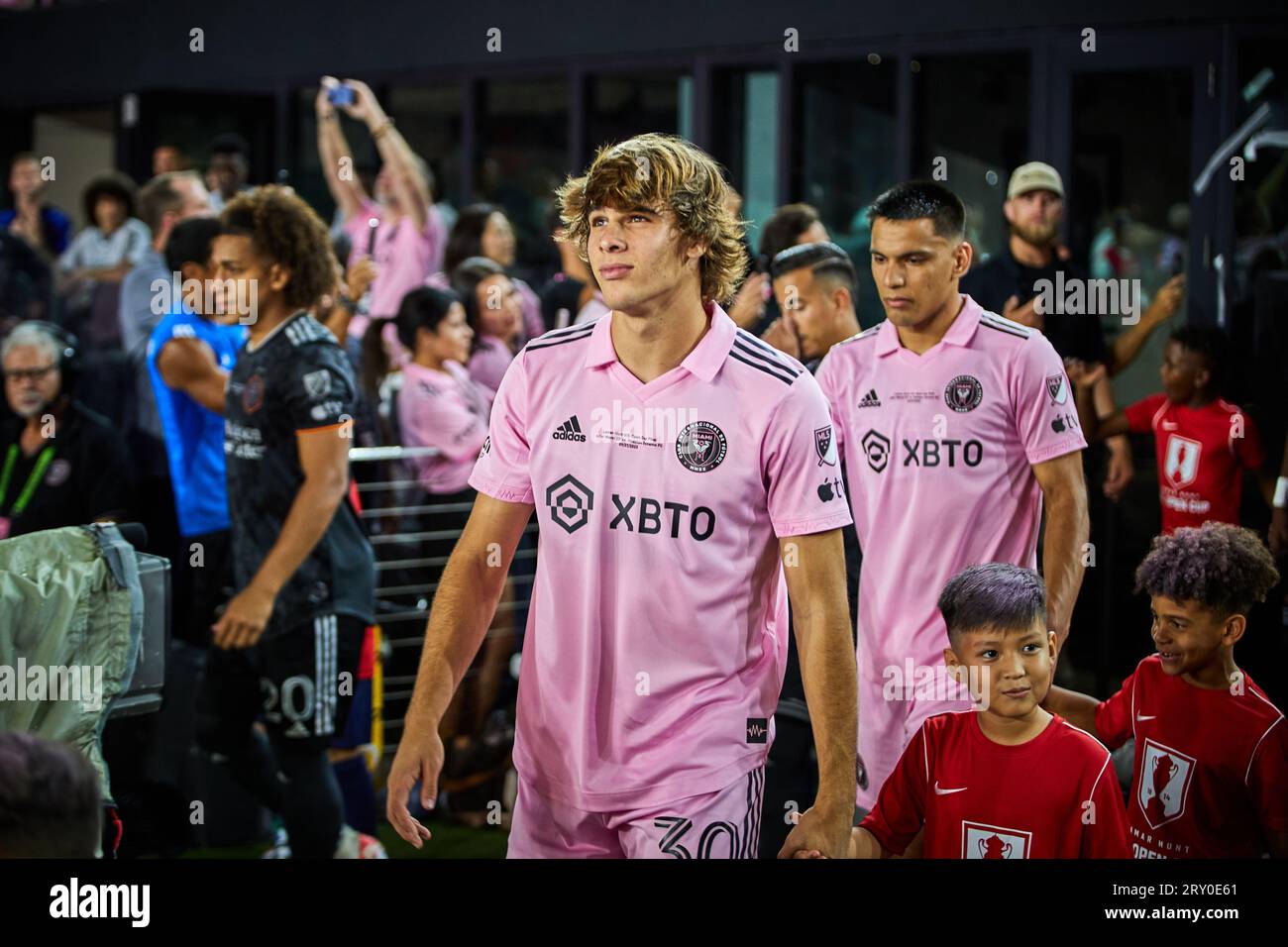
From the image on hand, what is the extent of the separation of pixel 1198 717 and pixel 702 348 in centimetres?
119

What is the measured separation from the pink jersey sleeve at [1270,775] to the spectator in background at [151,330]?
121 inches

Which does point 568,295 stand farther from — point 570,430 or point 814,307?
point 570,430

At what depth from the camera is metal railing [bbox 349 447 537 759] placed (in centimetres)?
461

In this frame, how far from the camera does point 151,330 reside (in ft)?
17.1

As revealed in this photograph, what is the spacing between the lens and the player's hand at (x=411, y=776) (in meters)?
2.37

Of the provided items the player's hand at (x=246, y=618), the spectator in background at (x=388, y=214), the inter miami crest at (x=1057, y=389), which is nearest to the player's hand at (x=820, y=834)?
the inter miami crest at (x=1057, y=389)

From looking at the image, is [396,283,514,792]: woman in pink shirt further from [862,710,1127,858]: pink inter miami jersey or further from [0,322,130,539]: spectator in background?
[862,710,1127,858]: pink inter miami jersey

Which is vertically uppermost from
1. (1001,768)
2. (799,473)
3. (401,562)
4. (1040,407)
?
(1040,407)

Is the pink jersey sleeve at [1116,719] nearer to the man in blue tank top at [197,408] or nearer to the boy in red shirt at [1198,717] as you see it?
the boy in red shirt at [1198,717]

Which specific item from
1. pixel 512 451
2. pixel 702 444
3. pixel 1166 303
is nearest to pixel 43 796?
pixel 512 451
